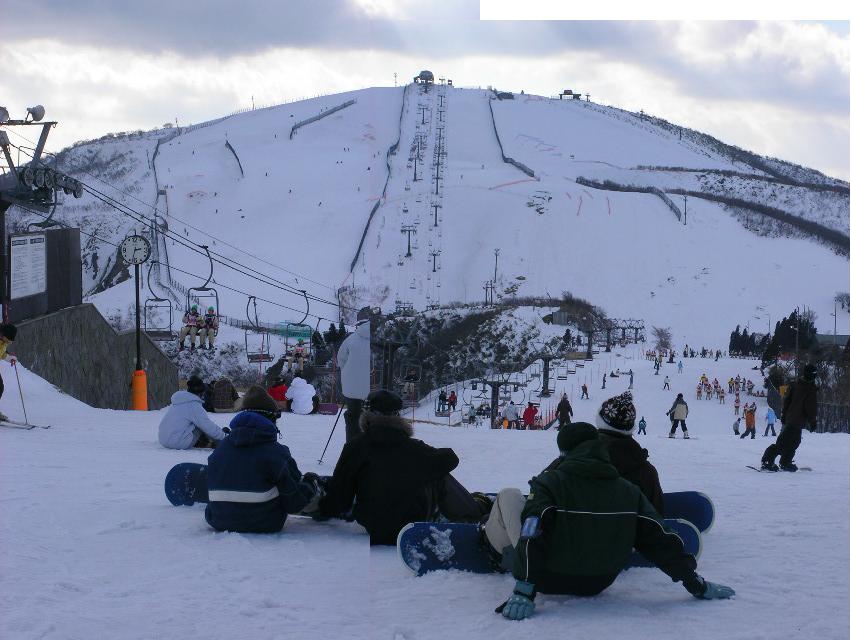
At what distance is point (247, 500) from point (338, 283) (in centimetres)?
5071

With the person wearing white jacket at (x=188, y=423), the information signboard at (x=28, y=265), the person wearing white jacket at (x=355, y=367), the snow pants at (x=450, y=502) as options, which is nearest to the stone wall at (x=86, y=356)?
the information signboard at (x=28, y=265)

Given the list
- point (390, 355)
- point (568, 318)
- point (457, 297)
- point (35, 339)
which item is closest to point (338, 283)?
point (457, 297)

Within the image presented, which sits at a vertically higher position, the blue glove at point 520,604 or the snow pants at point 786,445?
the snow pants at point 786,445

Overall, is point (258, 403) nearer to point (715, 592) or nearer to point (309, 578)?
point (309, 578)

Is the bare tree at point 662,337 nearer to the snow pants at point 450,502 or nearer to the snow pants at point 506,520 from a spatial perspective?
the snow pants at point 450,502

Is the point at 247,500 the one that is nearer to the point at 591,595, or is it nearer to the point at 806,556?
the point at 591,595

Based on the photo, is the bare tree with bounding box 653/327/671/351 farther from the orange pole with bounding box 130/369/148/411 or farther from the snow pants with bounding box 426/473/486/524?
the snow pants with bounding box 426/473/486/524

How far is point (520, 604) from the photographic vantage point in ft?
11.8

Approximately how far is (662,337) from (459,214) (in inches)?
726

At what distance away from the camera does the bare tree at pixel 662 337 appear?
158ft

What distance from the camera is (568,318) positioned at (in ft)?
140

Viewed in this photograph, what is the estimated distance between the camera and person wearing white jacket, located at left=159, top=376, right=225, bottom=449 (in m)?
7.86

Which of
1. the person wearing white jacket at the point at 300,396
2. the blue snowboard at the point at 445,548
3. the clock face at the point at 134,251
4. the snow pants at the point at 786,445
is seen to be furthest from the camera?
the clock face at the point at 134,251

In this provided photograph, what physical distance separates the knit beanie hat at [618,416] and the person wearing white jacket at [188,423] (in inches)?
157
